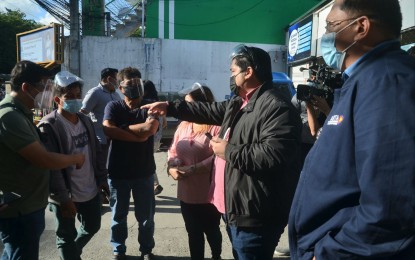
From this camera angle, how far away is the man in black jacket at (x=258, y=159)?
1935mm

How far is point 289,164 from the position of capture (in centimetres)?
198

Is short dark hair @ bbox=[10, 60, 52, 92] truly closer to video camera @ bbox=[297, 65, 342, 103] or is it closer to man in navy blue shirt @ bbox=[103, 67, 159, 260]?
man in navy blue shirt @ bbox=[103, 67, 159, 260]

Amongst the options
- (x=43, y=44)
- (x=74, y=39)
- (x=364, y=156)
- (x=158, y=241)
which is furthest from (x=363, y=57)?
(x=74, y=39)

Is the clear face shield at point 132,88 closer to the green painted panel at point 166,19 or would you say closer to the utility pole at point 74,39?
the utility pole at point 74,39

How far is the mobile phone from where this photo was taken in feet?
7.10

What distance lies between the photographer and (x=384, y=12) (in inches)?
49.4

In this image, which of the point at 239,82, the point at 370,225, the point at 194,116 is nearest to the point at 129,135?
the point at 194,116

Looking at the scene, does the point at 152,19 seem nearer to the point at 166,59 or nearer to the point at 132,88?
the point at 166,59

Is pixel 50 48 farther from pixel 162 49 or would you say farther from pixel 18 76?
pixel 18 76

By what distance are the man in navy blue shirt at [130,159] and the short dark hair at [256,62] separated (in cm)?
123

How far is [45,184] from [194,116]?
1.24 m

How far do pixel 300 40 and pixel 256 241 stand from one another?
1336 centimetres

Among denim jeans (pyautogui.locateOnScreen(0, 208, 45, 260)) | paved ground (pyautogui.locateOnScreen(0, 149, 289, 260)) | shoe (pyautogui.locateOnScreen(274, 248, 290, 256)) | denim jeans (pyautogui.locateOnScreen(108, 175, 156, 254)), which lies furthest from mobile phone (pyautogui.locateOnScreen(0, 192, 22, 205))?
shoe (pyautogui.locateOnScreen(274, 248, 290, 256))

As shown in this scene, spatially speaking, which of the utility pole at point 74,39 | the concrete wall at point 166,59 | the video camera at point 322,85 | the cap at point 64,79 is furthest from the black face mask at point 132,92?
the concrete wall at point 166,59
